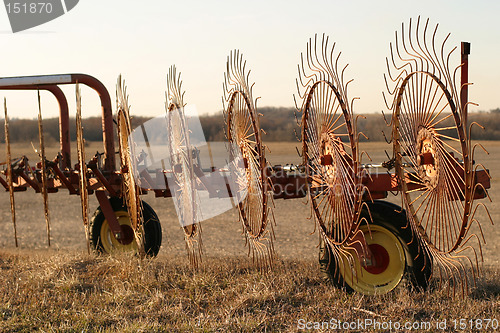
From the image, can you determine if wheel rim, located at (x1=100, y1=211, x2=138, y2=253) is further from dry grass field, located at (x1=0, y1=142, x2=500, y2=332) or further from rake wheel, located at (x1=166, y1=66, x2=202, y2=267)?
rake wheel, located at (x1=166, y1=66, x2=202, y2=267)

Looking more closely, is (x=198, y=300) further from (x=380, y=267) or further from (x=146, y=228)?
(x=146, y=228)

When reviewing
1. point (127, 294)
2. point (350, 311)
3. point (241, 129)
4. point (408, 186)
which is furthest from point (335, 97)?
point (127, 294)

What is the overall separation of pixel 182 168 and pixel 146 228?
66.3 inches

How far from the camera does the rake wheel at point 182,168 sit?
591 cm

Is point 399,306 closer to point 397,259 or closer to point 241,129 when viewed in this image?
point 397,259

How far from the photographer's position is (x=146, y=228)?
7.46m

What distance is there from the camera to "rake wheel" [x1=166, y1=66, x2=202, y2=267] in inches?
233

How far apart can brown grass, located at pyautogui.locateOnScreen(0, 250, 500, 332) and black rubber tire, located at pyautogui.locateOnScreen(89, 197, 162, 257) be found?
2.38 ft

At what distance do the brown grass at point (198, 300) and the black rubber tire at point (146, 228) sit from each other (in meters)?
0.73

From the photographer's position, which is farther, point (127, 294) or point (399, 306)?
point (127, 294)

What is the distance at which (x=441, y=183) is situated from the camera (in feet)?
14.4

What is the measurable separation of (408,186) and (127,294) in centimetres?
278

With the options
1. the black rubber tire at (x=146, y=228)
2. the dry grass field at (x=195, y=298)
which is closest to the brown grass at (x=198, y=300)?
the dry grass field at (x=195, y=298)

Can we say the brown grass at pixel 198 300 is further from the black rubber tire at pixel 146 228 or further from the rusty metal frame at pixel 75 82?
the rusty metal frame at pixel 75 82
